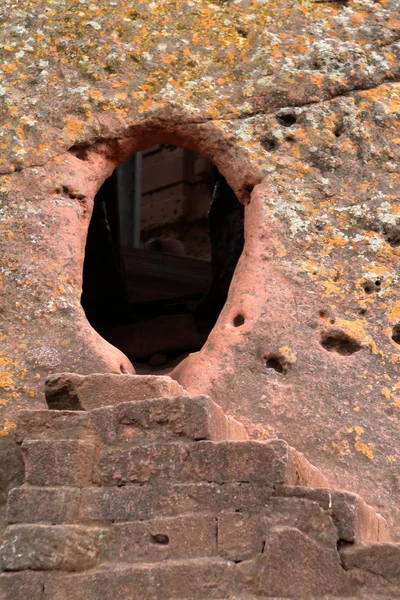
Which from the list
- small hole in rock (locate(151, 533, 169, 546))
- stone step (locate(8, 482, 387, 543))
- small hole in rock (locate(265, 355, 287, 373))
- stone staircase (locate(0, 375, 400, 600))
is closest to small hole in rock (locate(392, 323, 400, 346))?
small hole in rock (locate(265, 355, 287, 373))

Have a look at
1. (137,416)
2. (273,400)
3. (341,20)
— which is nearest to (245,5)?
(341,20)

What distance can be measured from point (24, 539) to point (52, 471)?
0.91 feet

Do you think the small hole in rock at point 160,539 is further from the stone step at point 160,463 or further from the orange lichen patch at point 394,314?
the orange lichen patch at point 394,314

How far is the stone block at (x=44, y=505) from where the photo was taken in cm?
357

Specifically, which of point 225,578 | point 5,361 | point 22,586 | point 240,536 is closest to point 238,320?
point 5,361

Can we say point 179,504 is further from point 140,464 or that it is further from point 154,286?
point 154,286

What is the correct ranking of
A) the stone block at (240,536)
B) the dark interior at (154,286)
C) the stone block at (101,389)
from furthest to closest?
the dark interior at (154,286)
the stone block at (101,389)
the stone block at (240,536)

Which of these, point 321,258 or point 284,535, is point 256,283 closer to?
point 321,258

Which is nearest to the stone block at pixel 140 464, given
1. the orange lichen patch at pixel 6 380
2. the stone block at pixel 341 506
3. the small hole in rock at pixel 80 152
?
the stone block at pixel 341 506

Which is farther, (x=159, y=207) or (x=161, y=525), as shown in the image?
(x=159, y=207)

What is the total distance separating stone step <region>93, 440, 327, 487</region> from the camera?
354 centimetres

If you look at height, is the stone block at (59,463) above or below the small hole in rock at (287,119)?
below

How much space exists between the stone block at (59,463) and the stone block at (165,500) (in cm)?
7

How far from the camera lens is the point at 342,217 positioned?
488 centimetres
